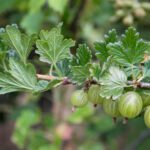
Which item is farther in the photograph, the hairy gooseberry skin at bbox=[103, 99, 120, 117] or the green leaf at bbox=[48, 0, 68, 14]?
the green leaf at bbox=[48, 0, 68, 14]

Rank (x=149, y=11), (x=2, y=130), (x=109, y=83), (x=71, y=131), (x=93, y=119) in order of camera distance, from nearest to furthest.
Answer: (x=109, y=83) → (x=149, y=11) → (x=71, y=131) → (x=93, y=119) → (x=2, y=130)

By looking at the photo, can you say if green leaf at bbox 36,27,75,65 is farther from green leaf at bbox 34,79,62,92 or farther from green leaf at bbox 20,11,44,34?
green leaf at bbox 20,11,44,34

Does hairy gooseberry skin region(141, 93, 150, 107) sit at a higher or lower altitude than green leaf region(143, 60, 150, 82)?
lower

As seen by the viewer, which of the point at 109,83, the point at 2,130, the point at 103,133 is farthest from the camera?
the point at 2,130

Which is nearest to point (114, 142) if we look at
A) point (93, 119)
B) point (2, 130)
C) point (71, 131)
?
point (93, 119)

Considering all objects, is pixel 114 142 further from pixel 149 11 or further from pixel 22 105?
pixel 149 11

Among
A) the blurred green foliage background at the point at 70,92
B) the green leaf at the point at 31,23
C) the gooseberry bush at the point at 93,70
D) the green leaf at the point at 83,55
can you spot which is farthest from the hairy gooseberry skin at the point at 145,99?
→ the green leaf at the point at 31,23

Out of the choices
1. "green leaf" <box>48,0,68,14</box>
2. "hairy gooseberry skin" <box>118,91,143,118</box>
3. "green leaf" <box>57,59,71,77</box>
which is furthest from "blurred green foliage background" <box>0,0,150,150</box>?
"hairy gooseberry skin" <box>118,91,143,118</box>

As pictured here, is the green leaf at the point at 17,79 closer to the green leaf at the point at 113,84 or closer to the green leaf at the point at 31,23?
the green leaf at the point at 113,84
